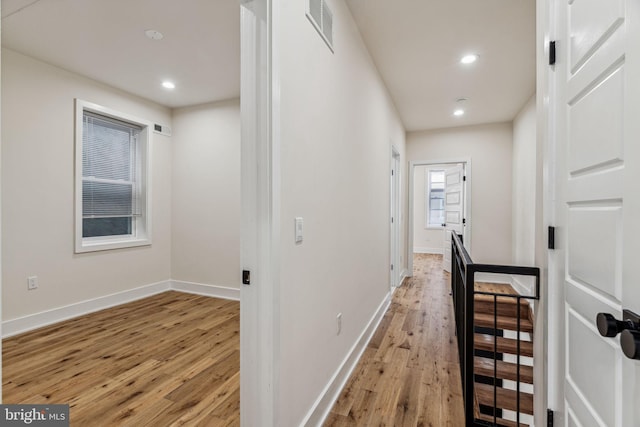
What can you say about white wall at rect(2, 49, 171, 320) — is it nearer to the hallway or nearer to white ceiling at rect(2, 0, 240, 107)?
white ceiling at rect(2, 0, 240, 107)

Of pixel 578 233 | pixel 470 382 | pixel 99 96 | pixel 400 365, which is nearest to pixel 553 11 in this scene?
pixel 578 233

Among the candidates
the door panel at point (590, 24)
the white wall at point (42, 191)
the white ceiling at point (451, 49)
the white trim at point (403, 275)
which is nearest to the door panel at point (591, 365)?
the door panel at point (590, 24)

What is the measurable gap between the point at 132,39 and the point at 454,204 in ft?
17.8

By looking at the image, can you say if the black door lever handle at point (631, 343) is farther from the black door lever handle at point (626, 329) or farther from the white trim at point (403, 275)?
the white trim at point (403, 275)

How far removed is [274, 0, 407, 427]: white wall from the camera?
147 centimetres

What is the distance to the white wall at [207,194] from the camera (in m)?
4.09

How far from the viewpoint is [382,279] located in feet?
11.9

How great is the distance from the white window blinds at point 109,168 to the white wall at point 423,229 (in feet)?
22.0

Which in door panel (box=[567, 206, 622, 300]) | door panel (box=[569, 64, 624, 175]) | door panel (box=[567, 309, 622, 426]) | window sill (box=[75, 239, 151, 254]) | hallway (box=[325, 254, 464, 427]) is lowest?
hallway (box=[325, 254, 464, 427])

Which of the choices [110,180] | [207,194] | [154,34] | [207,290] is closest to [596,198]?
[154,34]

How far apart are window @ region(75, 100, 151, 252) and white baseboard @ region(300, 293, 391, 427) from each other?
3.14 metres

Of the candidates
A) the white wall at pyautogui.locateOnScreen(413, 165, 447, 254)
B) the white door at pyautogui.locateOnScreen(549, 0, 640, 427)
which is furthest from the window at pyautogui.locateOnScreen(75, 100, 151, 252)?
the white wall at pyautogui.locateOnScreen(413, 165, 447, 254)

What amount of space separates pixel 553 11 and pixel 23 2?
3.40 meters

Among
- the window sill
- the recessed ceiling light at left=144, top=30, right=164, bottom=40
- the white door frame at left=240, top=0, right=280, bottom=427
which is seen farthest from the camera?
the window sill
